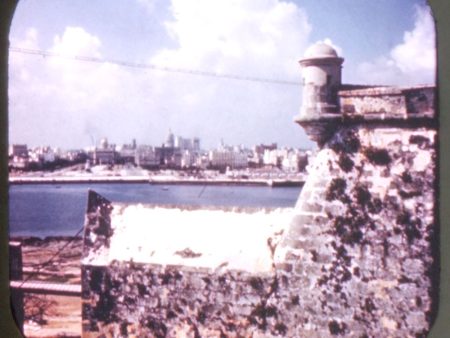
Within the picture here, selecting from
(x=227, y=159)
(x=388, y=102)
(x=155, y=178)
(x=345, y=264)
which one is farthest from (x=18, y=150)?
(x=388, y=102)

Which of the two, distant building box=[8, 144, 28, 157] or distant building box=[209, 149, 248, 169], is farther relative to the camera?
distant building box=[209, 149, 248, 169]

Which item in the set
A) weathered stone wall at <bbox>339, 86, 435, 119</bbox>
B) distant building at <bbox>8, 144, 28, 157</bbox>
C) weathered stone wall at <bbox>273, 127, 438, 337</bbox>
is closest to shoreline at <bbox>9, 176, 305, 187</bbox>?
distant building at <bbox>8, 144, 28, 157</bbox>

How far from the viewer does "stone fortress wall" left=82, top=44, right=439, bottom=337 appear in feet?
12.4

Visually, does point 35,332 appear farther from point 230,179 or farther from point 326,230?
point 326,230

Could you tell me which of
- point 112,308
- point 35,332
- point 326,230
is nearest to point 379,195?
point 326,230

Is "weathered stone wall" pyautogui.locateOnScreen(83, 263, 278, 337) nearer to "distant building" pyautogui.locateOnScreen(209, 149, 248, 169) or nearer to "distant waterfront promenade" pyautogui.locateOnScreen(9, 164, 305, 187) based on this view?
"distant waterfront promenade" pyautogui.locateOnScreen(9, 164, 305, 187)

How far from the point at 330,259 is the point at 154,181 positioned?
413 cm

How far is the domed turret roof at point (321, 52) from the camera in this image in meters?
4.03

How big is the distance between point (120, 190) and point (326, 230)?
3566mm

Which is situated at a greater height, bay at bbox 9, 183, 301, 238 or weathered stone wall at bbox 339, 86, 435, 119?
weathered stone wall at bbox 339, 86, 435, 119

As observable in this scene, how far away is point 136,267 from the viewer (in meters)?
Result: 4.29

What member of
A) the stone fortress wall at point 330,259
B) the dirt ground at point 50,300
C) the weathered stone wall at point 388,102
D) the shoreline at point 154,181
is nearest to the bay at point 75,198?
the shoreline at point 154,181

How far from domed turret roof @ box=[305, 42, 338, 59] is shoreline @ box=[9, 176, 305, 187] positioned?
127 inches

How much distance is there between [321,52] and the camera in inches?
159
